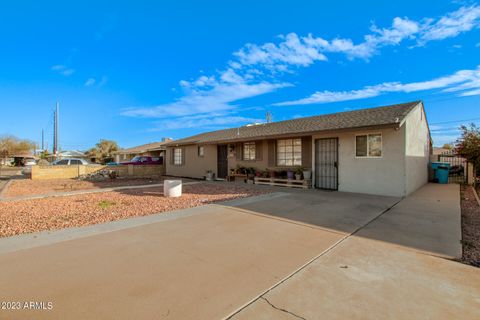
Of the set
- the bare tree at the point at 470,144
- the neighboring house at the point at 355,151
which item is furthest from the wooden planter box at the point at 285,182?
the bare tree at the point at 470,144

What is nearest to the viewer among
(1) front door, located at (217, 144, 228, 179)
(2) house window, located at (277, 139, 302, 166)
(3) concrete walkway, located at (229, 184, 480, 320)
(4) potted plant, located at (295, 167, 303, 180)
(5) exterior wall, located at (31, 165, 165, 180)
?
(3) concrete walkway, located at (229, 184, 480, 320)

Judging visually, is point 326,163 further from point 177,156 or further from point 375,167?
point 177,156

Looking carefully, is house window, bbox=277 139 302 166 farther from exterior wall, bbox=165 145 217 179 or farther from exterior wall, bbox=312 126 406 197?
exterior wall, bbox=165 145 217 179

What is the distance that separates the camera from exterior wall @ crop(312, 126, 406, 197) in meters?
8.57

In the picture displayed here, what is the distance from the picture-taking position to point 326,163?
10.7m

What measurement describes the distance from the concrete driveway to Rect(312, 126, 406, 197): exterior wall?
155 inches

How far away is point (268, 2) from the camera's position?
10.9m

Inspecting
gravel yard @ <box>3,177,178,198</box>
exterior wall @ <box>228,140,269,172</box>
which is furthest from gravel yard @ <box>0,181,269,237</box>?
exterior wall @ <box>228,140,269,172</box>

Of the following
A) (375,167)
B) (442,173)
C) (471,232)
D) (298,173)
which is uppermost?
(375,167)

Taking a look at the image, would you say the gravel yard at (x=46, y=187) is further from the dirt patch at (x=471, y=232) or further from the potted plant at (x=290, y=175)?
the dirt patch at (x=471, y=232)

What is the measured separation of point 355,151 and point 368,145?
1.74 ft

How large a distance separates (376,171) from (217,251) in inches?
314

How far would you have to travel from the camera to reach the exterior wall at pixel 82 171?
15696mm

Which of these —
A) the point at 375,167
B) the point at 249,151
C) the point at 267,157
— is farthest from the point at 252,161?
the point at 375,167
